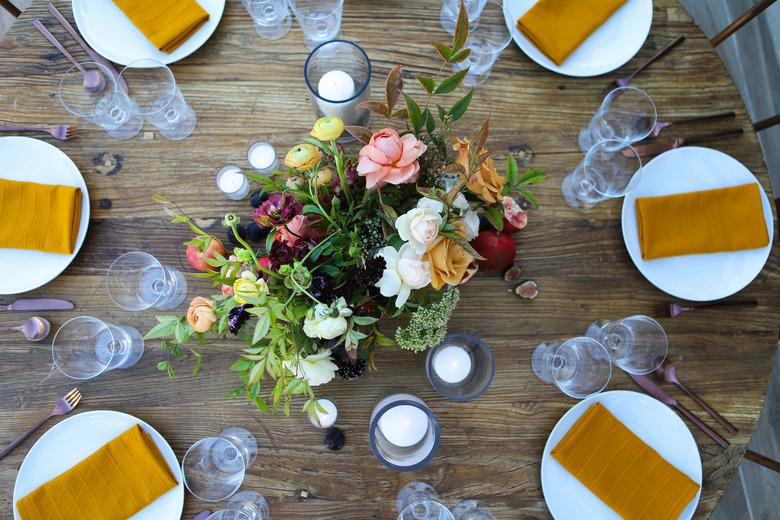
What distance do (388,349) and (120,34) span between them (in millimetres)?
1000

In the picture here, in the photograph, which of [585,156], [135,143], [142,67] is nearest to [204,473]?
[135,143]

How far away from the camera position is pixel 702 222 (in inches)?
46.4

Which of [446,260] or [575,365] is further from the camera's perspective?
[575,365]

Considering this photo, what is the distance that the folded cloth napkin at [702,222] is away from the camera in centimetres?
116

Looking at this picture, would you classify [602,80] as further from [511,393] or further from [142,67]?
[142,67]

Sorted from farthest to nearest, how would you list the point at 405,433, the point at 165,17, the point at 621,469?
the point at 165,17
the point at 621,469
the point at 405,433

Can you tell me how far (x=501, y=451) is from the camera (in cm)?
112

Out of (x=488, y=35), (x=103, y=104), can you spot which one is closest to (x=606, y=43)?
(x=488, y=35)

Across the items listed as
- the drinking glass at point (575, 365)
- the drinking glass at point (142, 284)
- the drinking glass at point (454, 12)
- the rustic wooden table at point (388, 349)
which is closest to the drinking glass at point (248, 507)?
the rustic wooden table at point (388, 349)

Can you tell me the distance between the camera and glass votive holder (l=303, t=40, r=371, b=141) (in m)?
1.04

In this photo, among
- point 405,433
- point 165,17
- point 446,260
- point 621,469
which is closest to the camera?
point 446,260

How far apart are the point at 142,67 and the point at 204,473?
91 cm

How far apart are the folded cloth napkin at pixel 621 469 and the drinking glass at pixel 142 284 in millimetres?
928

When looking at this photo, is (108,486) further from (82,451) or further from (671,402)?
(671,402)
